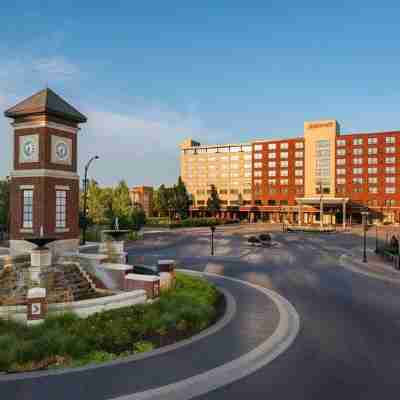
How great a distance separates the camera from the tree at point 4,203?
39.9 meters

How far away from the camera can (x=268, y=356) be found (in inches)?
389

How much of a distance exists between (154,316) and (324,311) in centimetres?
737

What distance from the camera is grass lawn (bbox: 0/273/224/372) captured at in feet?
30.8

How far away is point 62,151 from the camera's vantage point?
66.3 ft

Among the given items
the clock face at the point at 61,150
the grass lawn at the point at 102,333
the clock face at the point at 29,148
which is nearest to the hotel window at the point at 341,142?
the clock face at the point at 61,150

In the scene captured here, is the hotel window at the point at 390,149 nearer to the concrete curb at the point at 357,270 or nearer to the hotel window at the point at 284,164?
the hotel window at the point at 284,164

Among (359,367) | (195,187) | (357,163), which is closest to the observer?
(359,367)

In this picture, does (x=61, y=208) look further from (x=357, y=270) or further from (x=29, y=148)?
(x=357, y=270)

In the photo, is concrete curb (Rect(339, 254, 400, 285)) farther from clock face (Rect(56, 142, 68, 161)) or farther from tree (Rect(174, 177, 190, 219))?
tree (Rect(174, 177, 190, 219))

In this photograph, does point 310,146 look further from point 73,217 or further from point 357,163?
point 73,217

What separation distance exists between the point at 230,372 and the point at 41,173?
50.8 feet

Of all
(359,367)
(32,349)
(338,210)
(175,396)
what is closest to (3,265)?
(32,349)

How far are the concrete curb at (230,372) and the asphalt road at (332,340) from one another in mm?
232

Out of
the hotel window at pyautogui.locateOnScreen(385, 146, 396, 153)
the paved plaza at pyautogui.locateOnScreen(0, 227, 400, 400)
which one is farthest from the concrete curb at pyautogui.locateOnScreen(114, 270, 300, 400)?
the hotel window at pyautogui.locateOnScreen(385, 146, 396, 153)
